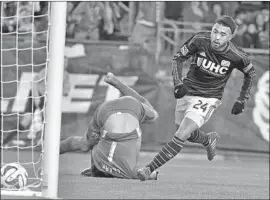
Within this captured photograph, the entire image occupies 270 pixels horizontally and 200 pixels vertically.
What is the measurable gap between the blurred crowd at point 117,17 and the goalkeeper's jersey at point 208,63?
581 cm

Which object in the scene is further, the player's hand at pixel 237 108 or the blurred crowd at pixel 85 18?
the blurred crowd at pixel 85 18

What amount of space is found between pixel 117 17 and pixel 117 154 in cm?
774

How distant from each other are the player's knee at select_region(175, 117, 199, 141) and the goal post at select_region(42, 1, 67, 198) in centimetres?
234

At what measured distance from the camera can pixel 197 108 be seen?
333 inches

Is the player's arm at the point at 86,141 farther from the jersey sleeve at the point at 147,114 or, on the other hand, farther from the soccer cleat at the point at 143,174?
the soccer cleat at the point at 143,174

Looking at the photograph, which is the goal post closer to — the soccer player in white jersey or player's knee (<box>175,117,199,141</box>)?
the soccer player in white jersey

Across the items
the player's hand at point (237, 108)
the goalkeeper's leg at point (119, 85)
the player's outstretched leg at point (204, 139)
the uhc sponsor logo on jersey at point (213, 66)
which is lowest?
the player's outstretched leg at point (204, 139)

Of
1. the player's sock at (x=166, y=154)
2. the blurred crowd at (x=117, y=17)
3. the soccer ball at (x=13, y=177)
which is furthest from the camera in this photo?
the blurred crowd at (x=117, y=17)

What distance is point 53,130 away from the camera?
6102 mm

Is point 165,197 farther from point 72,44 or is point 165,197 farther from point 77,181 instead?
point 72,44

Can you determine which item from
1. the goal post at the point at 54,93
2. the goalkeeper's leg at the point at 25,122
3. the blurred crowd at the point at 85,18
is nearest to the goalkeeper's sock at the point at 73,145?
A: the goal post at the point at 54,93

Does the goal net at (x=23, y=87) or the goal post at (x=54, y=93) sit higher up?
the goal post at (x=54, y=93)

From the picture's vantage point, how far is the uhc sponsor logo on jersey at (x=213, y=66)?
8.40 meters

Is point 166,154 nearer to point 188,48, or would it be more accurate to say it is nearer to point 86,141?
point 86,141
